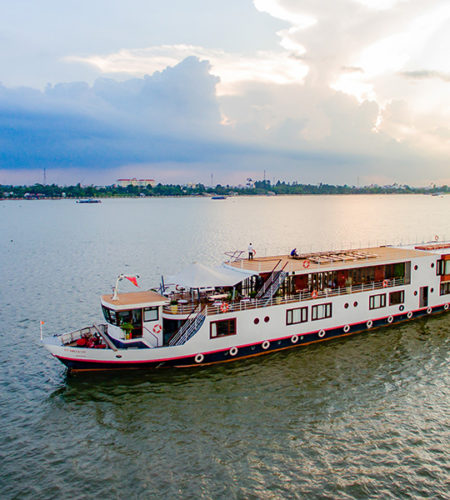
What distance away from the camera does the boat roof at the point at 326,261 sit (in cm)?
3475

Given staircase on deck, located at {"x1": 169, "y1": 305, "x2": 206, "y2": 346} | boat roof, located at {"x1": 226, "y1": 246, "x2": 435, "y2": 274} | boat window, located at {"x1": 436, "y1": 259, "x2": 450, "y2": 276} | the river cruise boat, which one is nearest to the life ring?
the river cruise boat

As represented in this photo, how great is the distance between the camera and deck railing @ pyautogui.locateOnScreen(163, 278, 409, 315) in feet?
97.6

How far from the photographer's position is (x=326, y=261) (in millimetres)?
37062

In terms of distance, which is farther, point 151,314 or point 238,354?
point 238,354

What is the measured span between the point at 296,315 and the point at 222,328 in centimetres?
628

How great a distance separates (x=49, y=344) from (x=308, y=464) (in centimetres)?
1671

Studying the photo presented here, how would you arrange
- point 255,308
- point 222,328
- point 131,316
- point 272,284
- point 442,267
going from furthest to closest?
1. point 442,267
2. point 272,284
3. point 255,308
4. point 222,328
5. point 131,316

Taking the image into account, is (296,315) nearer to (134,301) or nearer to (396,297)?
(396,297)

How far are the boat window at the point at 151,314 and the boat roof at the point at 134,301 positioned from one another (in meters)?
0.38

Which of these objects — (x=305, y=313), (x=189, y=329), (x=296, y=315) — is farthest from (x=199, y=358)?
(x=305, y=313)

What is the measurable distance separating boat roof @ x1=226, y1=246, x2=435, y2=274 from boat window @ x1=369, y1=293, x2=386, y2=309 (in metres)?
2.70

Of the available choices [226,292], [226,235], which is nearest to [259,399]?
[226,292]

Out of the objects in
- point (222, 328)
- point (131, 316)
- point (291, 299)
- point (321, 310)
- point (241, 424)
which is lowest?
point (241, 424)

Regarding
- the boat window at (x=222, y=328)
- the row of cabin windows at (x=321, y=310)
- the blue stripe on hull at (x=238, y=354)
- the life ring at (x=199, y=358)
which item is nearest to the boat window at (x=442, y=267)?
the row of cabin windows at (x=321, y=310)
